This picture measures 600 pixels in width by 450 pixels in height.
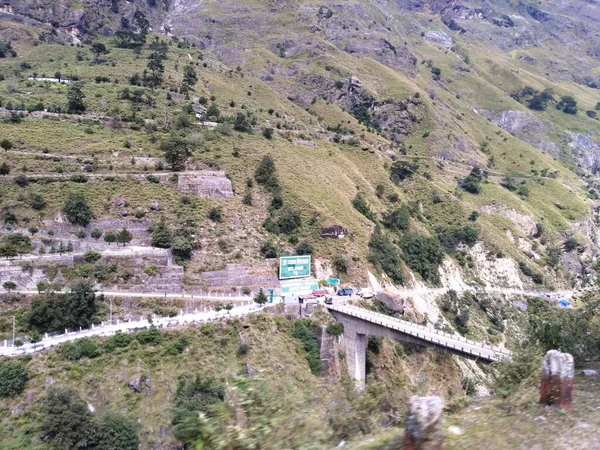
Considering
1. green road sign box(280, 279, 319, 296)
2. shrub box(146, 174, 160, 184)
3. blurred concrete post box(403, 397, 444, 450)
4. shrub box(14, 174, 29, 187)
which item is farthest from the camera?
shrub box(146, 174, 160, 184)

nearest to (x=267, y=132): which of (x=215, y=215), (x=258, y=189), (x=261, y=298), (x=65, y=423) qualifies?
(x=258, y=189)

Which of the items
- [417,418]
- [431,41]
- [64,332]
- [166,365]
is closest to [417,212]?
[166,365]

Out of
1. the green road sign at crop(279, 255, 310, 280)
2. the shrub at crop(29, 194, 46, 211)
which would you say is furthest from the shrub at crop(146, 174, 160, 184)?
the green road sign at crop(279, 255, 310, 280)

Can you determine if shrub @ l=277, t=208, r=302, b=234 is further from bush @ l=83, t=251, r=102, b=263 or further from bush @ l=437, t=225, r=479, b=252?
bush @ l=437, t=225, r=479, b=252

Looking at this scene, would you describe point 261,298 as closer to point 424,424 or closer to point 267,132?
point 424,424

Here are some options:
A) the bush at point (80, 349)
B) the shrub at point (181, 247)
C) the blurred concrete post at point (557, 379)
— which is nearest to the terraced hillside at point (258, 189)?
the shrub at point (181, 247)

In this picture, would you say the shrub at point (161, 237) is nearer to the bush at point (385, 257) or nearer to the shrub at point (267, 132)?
the bush at point (385, 257)

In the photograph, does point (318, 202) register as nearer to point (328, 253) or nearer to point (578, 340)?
point (328, 253)
